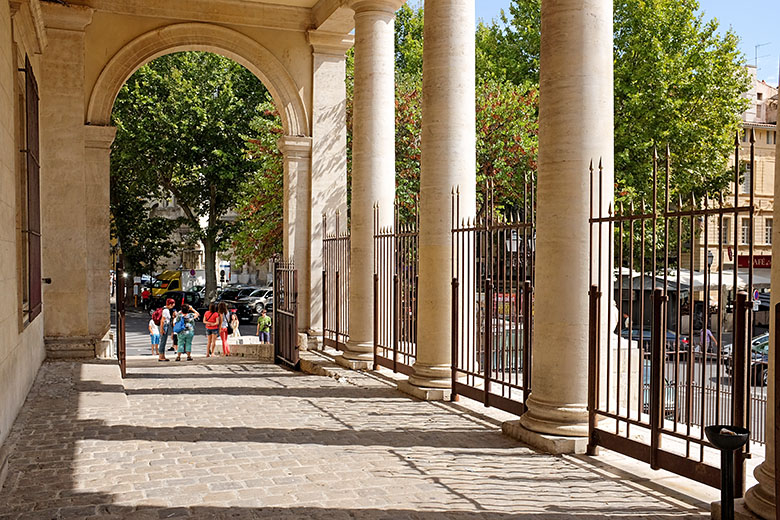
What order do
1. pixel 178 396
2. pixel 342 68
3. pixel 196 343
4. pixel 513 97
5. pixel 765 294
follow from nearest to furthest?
pixel 178 396, pixel 342 68, pixel 513 97, pixel 196 343, pixel 765 294

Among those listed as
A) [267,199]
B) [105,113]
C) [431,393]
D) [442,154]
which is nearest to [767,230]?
[267,199]

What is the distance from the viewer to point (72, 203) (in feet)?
43.0

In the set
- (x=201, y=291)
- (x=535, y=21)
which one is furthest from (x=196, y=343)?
(x=201, y=291)

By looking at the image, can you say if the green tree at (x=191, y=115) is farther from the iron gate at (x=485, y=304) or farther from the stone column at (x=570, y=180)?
the stone column at (x=570, y=180)

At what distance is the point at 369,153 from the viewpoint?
41.4ft

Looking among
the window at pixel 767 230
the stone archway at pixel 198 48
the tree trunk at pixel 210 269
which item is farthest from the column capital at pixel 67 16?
the window at pixel 767 230

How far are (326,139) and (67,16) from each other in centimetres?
518

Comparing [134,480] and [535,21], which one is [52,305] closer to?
[134,480]

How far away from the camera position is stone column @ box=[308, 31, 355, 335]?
15820 millimetres

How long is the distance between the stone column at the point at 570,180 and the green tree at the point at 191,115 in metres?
24.0

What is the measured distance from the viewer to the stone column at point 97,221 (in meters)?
13.8

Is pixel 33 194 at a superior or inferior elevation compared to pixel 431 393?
superior

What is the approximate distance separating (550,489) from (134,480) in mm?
3053

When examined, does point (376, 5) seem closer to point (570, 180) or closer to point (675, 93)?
point (570, 180)
